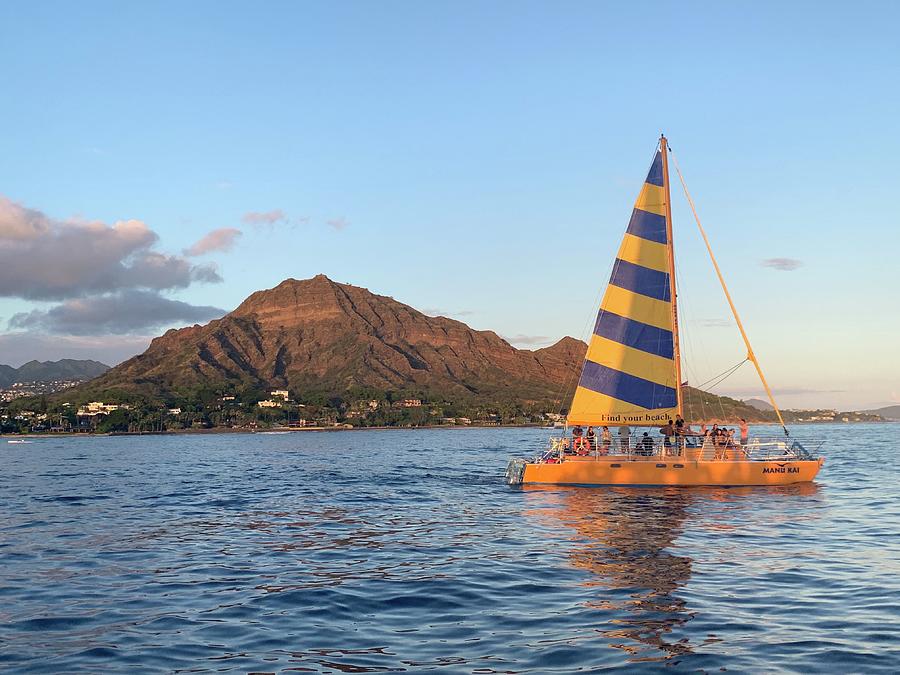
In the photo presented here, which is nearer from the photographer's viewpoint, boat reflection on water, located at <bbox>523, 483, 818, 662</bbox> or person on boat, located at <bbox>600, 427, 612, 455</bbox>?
boat reflection on water, located at <bbox>523, 483, 818, 662</bbox>

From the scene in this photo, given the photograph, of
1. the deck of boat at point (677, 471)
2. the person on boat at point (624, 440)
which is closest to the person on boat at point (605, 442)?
the person on boat at point (624, 440)

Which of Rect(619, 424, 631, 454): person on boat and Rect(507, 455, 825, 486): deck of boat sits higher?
Rect(619, 424, 631, 454): person on boat

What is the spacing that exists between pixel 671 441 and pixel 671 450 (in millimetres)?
688

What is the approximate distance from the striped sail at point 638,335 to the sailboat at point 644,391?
6 centimetres

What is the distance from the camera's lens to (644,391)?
154ft

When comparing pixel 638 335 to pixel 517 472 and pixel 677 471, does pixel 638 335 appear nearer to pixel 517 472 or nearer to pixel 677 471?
pixel 677 471

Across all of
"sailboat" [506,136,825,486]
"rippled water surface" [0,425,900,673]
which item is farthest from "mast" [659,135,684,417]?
"rippled water surface" [0,425,900,673]

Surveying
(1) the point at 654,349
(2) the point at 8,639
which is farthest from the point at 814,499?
(2) the point at 8,639

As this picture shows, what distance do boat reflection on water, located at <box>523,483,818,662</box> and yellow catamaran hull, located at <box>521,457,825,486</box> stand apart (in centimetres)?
60

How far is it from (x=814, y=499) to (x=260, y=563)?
29.1m

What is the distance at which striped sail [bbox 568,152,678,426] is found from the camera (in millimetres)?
46781

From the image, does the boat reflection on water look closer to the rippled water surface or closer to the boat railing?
the rippled water surface

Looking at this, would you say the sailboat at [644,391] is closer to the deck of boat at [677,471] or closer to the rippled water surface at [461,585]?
the deck of boat at [677,471]

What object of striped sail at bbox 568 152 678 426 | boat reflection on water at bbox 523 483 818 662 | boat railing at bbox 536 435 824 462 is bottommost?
boat reflection on water at bbox 523 483 818 662
